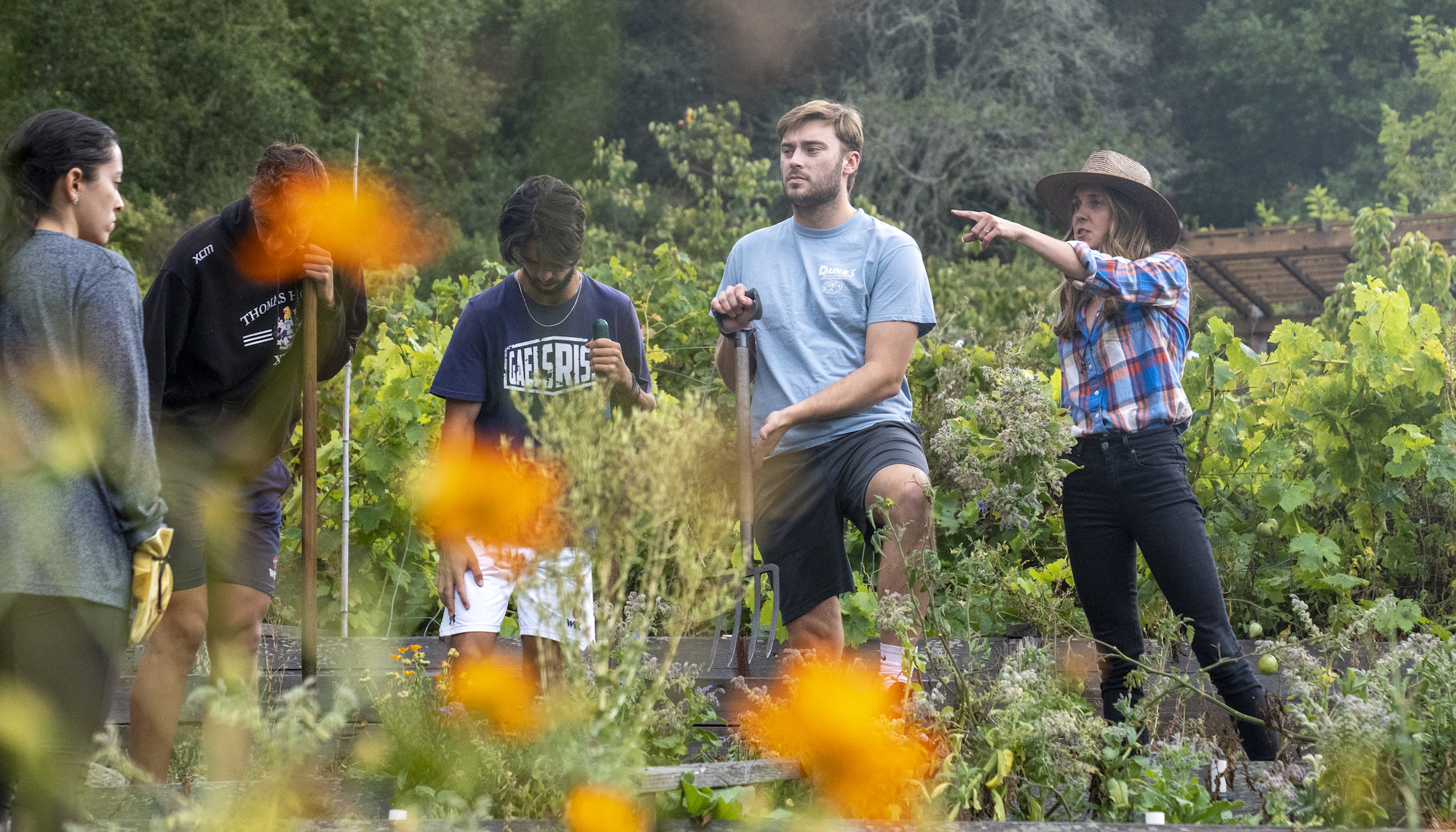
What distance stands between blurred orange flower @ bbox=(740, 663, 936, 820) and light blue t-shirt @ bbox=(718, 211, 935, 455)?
0.97m

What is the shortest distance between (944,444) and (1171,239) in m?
0.88

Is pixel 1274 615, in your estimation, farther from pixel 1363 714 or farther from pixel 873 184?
pixel 873 184

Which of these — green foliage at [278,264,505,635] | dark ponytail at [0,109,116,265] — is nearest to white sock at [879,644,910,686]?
dark ponytail at [0,109,116,265]

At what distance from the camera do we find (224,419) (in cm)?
314

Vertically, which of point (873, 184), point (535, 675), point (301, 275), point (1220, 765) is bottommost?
point (1220, 765)

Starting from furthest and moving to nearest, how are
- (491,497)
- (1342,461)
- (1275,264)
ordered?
(1275,264), (1342,461), (491,497)

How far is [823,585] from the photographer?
3389 millimetres

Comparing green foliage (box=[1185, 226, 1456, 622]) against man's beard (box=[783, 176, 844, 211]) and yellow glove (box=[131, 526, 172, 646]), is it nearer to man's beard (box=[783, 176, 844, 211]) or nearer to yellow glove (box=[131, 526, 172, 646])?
man's beard (box=[783, 176, 844, 211])

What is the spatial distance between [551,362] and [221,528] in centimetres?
89

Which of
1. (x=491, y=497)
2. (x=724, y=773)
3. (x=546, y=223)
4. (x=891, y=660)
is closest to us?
(x=724, y=773)

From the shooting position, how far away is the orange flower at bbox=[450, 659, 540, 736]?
2492mm

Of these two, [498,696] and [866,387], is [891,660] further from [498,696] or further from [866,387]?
[498,696]

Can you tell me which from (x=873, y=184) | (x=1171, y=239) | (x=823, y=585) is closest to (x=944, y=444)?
(x=823, y=585)

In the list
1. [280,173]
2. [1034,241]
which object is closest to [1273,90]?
[1034,241]
